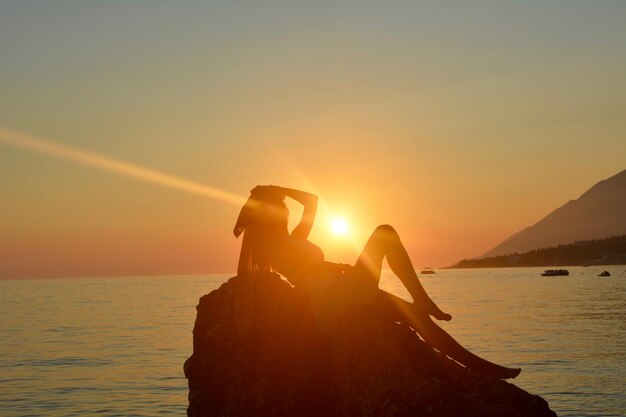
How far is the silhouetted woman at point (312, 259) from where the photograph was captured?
1030 centimetres

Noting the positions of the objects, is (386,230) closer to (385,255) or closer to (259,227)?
(385,255)

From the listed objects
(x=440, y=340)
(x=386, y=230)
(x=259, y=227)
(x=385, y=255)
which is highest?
(x=259, y=227)

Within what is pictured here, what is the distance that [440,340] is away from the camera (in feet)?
33.2

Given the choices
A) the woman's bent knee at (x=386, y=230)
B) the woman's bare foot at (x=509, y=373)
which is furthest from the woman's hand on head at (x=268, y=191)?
the woman's bare foot at (x=509, y=373)

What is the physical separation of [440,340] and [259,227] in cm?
378

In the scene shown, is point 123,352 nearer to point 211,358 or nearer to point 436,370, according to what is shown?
point 211,358

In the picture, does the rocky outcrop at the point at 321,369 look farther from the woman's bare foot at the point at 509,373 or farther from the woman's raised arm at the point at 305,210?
the woman's raised arm at the point at 305,210

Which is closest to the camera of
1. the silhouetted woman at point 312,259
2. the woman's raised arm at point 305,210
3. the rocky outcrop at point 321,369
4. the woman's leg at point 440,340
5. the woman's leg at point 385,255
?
the rocky outcrop at point 321,369

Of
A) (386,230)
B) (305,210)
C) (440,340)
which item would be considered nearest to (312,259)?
(305,210)

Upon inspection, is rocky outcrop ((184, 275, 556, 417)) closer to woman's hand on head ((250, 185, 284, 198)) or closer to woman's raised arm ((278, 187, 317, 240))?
woman's raised arm ((278, 187, 317, 240))

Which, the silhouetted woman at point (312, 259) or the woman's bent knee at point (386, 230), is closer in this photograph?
the silhouetted woman at point (312, 259)

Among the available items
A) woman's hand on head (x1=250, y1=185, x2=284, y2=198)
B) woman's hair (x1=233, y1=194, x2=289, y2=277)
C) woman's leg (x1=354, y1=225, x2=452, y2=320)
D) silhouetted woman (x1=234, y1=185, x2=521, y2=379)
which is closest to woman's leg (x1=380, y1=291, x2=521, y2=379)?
silhouetted woman (x1=234, y1=185, x2=521, y2=379)

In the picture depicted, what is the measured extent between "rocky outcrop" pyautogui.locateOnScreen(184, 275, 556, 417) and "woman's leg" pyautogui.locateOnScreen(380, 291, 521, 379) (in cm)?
15

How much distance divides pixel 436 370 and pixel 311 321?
2.58 m
